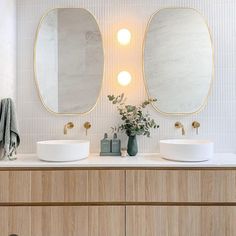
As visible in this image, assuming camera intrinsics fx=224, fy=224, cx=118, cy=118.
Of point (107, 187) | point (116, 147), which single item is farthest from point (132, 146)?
point (107, 187)

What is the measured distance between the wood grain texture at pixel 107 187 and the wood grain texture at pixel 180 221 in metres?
0.13

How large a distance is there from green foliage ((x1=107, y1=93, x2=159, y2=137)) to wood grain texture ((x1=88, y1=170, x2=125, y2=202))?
0.42m

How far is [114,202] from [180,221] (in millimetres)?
460

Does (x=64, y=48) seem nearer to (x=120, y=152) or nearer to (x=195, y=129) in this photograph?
(x=120, y=152)

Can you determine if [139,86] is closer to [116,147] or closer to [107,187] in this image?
[116,147]

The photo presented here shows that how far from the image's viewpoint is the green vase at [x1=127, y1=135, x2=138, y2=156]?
1801 mm

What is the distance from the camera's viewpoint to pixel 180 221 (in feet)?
4.92

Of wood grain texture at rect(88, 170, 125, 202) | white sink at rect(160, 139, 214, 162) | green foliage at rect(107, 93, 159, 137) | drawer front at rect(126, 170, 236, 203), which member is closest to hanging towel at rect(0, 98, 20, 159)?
wood grain texture at rect(88, 170, 125, 202)

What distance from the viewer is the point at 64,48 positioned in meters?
1.95

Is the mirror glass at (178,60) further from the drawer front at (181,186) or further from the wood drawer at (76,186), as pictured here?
the wood drawer at (76,186)

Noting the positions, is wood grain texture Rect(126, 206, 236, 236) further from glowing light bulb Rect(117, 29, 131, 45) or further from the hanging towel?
glowing light bulb Rect(117, 29, 131, 45)

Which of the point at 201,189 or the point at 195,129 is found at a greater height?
the point at 195,129

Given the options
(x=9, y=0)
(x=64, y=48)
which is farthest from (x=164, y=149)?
(x=9, y=0)

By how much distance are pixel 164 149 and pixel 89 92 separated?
0.81 m
